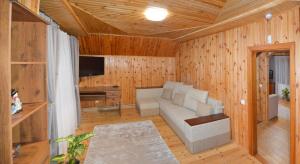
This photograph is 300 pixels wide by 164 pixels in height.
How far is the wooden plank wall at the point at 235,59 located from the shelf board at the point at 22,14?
298 cm

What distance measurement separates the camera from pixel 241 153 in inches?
116

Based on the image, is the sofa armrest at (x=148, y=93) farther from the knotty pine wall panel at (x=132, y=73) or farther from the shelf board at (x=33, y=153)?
the shelf board at (x=33, y=153)

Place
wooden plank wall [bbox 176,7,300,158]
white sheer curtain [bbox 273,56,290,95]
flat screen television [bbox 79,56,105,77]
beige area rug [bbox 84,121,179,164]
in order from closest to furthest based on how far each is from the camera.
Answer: beige area rug [bbox 84,121,179,164] < wooden plank wall [bbox 176,7,300,158] < flat screen television [bbox 79,56,105,77] < white sheer curtain [bbox 273,56,290,95]

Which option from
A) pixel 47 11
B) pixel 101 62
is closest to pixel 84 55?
pixel 101 62

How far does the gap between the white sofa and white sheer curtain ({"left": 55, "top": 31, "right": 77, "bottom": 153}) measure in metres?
2.07

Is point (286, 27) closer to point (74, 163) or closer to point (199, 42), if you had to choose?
point (199, 42)

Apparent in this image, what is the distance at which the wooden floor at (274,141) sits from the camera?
9.13 feet

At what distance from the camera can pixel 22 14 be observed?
4.23ft

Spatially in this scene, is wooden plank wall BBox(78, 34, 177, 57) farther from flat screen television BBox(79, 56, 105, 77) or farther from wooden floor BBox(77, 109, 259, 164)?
wooden floor BBox(77, 109, 259, 164)

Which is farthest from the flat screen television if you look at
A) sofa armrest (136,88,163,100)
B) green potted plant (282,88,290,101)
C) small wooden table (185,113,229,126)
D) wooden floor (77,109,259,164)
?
green potted plant (282,88,290,101)

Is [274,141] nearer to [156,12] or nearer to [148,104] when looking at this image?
[148,104]

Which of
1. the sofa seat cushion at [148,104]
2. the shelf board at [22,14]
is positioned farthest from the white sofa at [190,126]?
the shelf board at [22,14]

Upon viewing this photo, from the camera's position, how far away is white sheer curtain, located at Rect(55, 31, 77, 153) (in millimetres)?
2844

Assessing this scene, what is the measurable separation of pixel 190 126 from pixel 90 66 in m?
3.86
